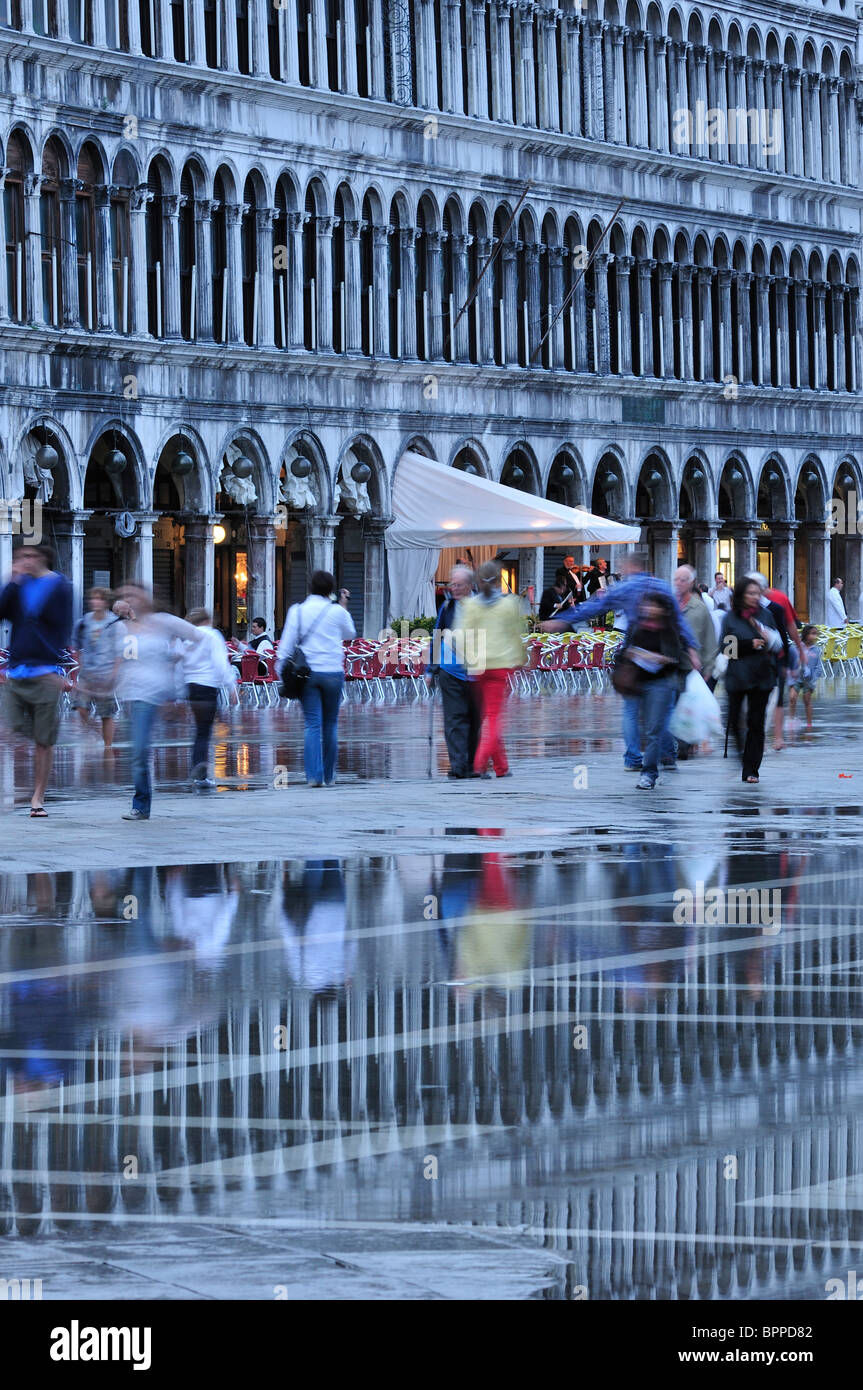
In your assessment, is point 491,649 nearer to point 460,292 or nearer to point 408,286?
point 408,286

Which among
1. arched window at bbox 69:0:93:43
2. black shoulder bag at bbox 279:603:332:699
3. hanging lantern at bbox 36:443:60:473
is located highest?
arched window at bbox 69:0:93:43

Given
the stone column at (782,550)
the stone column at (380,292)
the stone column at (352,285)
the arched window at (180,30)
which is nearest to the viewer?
the arched window at (180,30)

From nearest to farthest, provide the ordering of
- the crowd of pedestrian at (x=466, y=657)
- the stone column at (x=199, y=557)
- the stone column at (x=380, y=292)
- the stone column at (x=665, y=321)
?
the crowd of pedestrian at (x=466, y=657), the stone column at (x=199, y=557), the stone column at (x=380, y=292), the stone column at (x=665, y=321)

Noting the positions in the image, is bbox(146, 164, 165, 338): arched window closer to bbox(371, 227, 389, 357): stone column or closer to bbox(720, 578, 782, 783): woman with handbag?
bbox(371, 227, 389, 357): stone column

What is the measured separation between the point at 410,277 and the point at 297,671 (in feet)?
109

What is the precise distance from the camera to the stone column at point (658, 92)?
58.9 m

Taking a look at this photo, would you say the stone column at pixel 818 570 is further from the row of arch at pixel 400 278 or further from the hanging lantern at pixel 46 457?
the hanging lantern at pixel 46 457

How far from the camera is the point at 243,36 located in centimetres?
4862

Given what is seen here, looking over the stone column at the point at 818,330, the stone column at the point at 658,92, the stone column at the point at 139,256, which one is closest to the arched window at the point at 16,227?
the stone column at the point at 139,256

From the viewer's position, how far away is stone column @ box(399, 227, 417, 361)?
52.0 metres

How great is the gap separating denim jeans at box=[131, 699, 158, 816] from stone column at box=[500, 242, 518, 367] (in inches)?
1509

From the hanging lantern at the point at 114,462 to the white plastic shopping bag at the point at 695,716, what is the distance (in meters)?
25.5

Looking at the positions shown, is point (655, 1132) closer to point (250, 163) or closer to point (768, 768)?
point (768, 768)

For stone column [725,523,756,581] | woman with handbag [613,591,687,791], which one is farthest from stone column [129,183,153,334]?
woman with handbag [613,591,687,791]
